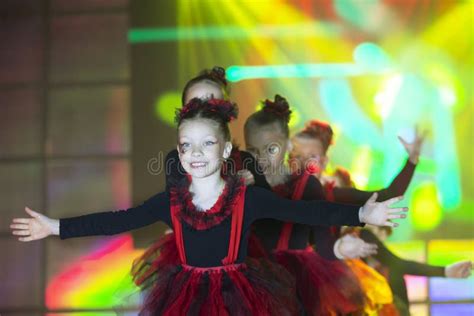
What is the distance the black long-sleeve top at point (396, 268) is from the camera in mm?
2963

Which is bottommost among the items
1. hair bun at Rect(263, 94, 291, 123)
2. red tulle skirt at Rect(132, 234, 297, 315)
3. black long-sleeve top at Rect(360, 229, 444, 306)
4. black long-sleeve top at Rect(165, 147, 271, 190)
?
black long-sleeve top at Rect(360, 229, 444, 306)

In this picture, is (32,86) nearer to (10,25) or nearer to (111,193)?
(10,25)

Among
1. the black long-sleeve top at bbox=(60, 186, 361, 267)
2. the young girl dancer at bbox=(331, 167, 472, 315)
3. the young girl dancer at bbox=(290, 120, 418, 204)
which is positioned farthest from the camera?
the young girl dancer at bbox=(331, 167, 472, 315)

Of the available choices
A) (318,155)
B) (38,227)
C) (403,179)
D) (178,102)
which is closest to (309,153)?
(318,155)

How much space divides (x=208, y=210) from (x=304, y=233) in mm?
709

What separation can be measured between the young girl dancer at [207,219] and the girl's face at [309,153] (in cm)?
102

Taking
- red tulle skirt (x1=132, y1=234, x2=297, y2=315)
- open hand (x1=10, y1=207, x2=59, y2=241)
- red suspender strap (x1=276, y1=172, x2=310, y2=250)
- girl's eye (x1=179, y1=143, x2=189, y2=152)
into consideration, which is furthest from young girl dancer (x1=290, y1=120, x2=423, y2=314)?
open hand (x1=10, y1=207, x2=59, y2=241)

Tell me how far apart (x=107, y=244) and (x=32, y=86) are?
33.2 inches

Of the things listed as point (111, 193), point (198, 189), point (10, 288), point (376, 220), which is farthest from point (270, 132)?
point (10, 288)

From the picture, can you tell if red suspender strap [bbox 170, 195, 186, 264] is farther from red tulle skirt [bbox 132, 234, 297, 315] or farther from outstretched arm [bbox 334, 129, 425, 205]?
outstretched arm [bbox 334, 129, 425, 205]

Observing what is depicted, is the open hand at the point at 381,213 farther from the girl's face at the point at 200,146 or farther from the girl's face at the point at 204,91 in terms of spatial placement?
the girl's face at the point at 204,91

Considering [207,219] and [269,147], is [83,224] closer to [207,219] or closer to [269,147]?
[207,219]

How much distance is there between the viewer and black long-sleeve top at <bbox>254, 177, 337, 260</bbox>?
231cm

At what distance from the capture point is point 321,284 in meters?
2.23
